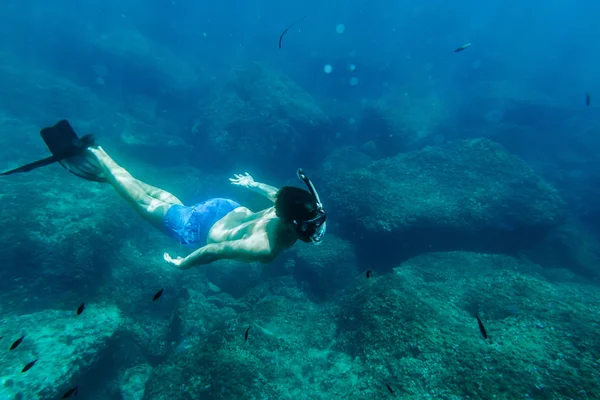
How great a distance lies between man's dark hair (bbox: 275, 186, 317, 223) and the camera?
2.70 meters

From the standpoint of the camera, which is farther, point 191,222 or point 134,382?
point 134,382

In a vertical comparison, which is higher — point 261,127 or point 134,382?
point 261,127

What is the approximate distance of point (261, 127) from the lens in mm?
14203

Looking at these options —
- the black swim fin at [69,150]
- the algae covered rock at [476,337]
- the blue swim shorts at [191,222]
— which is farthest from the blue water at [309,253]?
the black swim fin at [69,150]

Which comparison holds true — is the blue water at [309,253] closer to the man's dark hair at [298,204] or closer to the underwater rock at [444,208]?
the underwater rock at [444,208]

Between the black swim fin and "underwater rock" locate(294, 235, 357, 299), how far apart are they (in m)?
5.66

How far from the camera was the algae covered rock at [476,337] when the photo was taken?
3369 millimetres

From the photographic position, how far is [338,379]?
13.3 feet

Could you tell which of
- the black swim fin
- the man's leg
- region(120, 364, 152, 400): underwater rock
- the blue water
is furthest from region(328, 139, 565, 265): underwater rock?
the black swim fin

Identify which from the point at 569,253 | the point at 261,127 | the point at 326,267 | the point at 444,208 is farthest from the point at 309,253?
the point at 569,253

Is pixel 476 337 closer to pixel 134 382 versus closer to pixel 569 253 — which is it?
pixel 134 382

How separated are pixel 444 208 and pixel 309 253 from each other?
4357 millimetres

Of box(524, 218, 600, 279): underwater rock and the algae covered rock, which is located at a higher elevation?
box(524, 218, 600, 279): underwater rock

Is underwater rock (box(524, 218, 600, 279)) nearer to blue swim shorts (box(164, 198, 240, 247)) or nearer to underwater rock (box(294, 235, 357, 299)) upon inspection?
underwater rock (box(294, 235, 357, 299))
